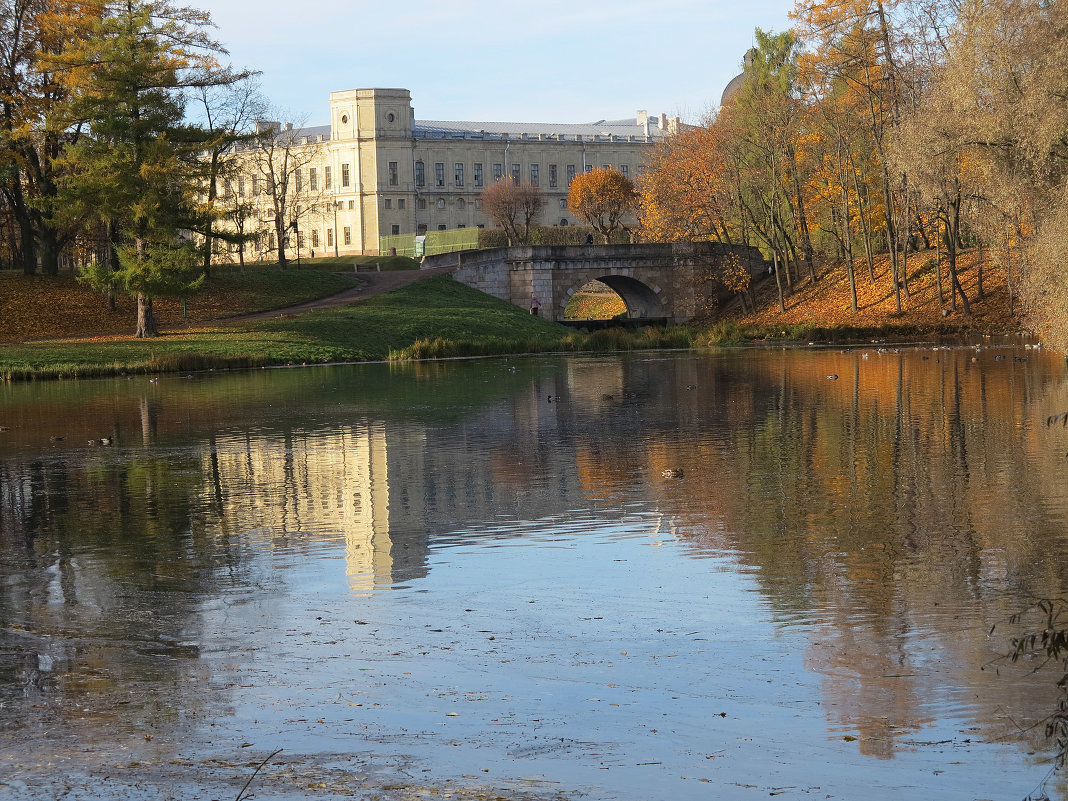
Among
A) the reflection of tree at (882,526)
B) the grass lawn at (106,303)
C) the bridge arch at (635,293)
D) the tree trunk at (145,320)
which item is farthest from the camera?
the bridge arch at (635,293)

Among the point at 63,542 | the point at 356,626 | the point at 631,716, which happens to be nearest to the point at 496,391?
the point at 63,542

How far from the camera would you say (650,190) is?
66250 millimetres

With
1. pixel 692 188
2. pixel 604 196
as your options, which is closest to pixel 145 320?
pixel 692 188

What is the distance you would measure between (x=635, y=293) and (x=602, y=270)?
16.6ft

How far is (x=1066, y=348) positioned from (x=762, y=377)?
992 centimetres

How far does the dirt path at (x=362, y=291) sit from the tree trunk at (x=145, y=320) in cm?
456

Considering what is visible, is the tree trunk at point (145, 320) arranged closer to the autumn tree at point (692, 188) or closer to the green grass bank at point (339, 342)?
the green grass bank at point (339, 342)

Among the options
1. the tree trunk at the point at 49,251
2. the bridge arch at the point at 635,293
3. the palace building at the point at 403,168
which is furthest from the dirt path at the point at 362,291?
the palace building at the point at 403,168

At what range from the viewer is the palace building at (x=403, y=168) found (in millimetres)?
111500

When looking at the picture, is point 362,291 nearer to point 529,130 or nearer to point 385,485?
point 385,485

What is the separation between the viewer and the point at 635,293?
70.3 m

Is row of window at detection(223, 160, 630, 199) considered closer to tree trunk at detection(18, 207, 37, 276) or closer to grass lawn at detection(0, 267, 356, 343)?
grass lawn at detection(0, 267, 356, 343)

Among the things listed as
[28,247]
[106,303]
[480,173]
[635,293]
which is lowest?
[106,303]

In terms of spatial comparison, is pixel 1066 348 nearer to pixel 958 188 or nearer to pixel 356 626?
pixel 958 188
